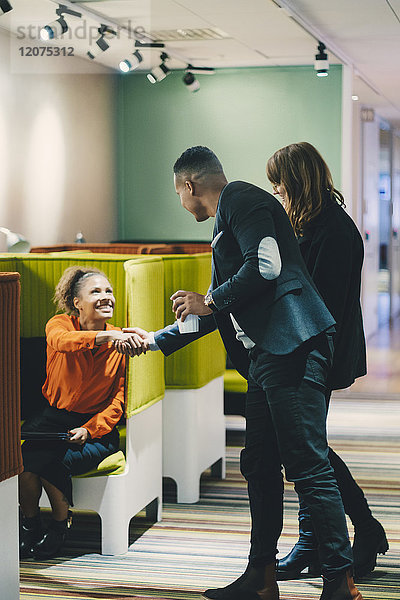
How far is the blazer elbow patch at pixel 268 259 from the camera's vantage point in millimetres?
2818

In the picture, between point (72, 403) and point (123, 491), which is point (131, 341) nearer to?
point (72, 403)

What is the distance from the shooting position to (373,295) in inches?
441

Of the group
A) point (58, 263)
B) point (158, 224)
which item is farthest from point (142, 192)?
point (58, 263)

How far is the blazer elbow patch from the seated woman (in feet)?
3.26

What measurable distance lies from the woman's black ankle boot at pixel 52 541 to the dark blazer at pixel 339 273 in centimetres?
131

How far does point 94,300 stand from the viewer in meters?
3.87

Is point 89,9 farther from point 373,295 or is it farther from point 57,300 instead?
point 373,295

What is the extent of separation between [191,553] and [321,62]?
175 inches

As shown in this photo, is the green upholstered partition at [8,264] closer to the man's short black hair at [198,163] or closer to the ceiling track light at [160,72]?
the man's short black hair at [198,163]

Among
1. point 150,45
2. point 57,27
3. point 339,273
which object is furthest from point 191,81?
point 339,273

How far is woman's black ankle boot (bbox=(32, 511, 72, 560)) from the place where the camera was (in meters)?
3.77

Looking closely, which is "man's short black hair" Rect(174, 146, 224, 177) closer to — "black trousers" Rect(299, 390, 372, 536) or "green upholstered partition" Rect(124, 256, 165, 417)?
"green upholstered partition" Rect(124, 256, 165, 417)

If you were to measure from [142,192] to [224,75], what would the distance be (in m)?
1.23

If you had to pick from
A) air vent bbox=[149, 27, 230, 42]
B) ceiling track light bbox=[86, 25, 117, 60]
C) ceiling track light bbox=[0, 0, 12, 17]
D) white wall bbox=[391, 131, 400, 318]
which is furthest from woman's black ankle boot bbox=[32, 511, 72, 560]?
white wall bbox=[391, 131, 400, 318]
